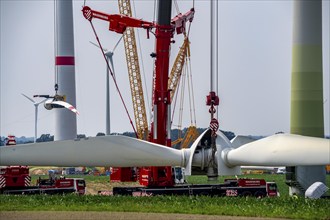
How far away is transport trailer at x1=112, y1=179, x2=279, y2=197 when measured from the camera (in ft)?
204

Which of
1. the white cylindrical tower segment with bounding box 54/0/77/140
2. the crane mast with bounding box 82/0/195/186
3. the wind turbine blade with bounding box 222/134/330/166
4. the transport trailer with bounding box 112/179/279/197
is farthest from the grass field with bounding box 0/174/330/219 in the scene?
the white cylindrical tower segment with bounding box 54/0/77/140

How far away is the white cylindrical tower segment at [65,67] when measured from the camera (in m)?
99.6

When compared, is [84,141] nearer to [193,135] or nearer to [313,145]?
[313,145]

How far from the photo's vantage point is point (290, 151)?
36156 mm

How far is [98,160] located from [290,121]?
72.7ft

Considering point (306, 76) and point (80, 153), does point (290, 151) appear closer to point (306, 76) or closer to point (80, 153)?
point (80, 153)

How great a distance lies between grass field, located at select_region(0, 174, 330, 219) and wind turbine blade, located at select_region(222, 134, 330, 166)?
23.5 ft

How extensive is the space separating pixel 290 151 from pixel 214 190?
2844 cm

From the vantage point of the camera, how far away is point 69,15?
102 metres

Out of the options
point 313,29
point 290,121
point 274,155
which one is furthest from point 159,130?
point 274,155

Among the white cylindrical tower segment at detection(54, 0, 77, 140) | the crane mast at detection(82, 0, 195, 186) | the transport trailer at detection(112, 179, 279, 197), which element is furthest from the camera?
the white cylindrical tower segment at detection(54, 0, 77, 140)

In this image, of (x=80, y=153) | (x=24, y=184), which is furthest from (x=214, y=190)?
(x=80, y=153)

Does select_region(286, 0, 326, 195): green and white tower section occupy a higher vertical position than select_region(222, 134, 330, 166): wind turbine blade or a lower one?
higher

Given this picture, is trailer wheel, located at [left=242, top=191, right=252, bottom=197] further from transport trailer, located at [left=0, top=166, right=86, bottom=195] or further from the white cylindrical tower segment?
the white cylindrical tower segment
